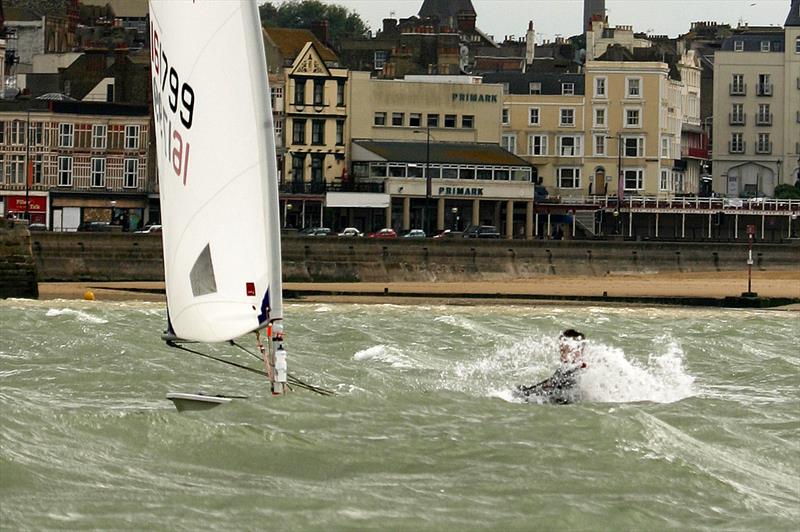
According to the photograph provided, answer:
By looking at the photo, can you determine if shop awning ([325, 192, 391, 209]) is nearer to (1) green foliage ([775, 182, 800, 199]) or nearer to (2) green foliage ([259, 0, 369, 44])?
(1) green foliage ([775, 182, 800, 199])

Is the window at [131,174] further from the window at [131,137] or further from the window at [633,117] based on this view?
the window at [633,117]

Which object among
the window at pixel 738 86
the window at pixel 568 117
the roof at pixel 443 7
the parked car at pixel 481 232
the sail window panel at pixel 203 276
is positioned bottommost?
the parked car at pixel 481 232

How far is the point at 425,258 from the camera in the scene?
7212 cm

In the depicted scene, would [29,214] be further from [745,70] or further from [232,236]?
[232,236]

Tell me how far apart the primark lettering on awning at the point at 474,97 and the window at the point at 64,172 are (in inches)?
806

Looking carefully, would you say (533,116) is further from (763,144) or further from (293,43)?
(763,144)

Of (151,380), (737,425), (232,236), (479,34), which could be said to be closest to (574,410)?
(737,425)

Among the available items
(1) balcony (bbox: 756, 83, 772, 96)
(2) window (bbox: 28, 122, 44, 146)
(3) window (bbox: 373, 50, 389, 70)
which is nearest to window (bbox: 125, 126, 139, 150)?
(2) window (bbox: 28, 122, 44, 146)

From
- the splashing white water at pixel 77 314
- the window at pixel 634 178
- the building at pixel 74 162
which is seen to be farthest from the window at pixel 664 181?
the splashing white water at pixel 77 314

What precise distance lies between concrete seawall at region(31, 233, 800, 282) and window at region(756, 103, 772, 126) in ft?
114

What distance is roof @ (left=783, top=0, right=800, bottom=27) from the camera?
113m

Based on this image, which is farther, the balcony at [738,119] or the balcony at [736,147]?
the balcony at [736,147]

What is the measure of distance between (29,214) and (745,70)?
46.2m

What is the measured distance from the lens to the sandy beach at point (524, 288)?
59781 mm
